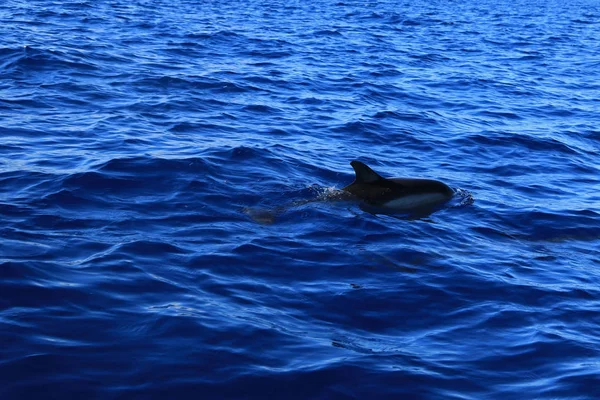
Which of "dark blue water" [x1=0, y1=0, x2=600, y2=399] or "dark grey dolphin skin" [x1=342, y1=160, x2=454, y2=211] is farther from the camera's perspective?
"dark grey dolphin skin" [x1=342, y1=160, x2=454, y2=211]

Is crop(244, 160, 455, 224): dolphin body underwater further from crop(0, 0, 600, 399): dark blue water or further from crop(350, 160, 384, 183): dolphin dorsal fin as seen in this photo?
crop(0, 0, 600, 399): dark blue water

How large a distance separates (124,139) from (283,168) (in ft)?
9.58

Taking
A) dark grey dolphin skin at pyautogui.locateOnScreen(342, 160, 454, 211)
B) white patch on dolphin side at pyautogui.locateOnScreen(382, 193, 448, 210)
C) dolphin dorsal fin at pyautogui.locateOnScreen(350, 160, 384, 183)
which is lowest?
white patch on dolphin side at pyautogui.locateOnScreen(382, 193, 448, 210)

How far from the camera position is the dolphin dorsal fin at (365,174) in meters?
12.4

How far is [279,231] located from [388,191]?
87.4 inches

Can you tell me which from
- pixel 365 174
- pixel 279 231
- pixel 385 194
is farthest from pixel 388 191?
pixel 279 231

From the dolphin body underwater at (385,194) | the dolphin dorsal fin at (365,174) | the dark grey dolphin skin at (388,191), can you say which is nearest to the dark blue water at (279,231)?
the dolphin body underwater at (385,194)

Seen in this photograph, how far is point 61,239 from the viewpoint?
385 inches

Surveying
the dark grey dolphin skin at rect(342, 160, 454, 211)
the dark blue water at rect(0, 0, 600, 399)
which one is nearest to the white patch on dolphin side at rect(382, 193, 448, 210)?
the dark grey dolphin skin at rect(342, 160, 454, 211)

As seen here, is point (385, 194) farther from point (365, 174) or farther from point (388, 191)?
point (365, 174)

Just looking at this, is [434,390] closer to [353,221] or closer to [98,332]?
[98,332]

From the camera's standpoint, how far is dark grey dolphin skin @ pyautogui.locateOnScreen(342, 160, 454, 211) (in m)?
12.4

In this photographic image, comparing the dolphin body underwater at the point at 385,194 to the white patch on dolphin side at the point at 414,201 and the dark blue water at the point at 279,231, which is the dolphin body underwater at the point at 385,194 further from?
the dark blue water at the point at 279,231

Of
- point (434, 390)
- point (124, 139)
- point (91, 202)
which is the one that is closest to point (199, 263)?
point (91, 202)
